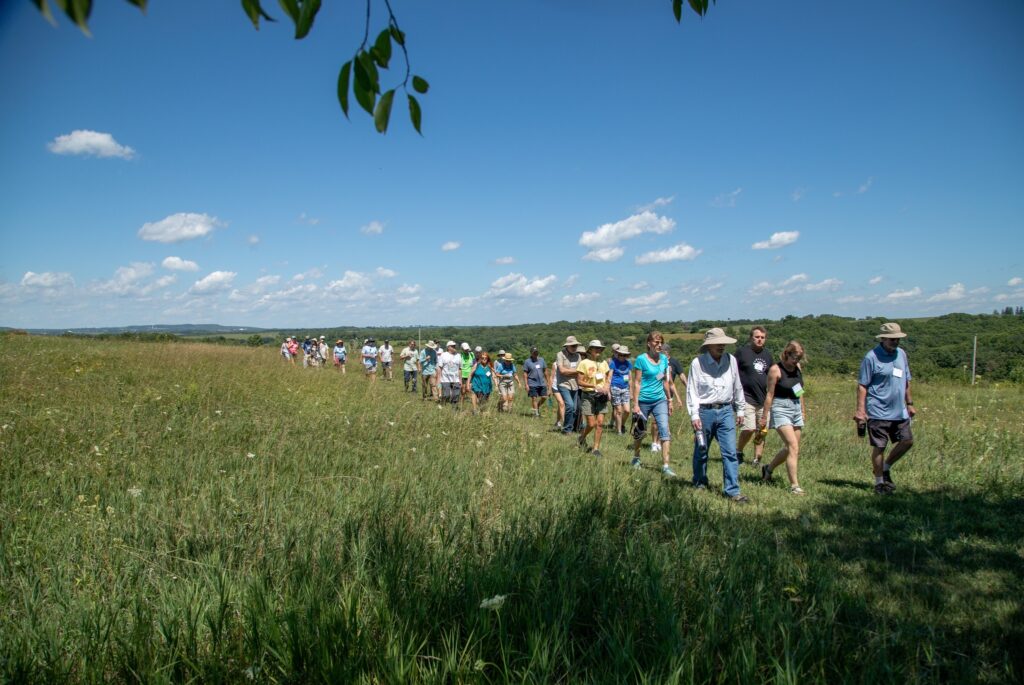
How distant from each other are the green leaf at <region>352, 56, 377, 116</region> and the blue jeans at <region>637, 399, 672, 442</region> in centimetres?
703

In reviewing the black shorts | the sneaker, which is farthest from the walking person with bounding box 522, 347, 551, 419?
the sneaker

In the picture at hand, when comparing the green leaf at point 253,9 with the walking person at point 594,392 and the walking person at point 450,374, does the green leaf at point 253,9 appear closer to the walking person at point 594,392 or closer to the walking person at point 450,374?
the walking person at point 594,392

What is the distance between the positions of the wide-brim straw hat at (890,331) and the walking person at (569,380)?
518 centimetres

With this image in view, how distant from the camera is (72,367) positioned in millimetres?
13773

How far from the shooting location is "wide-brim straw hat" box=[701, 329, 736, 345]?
21.5 feet

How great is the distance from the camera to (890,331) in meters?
6.72

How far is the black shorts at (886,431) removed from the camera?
661 centimetres

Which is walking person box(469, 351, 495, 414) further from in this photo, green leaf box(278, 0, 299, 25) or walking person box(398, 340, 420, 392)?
green leaf box(278, 0, 299, 25)

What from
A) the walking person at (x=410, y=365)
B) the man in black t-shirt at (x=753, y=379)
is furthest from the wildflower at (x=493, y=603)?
the walking person at (x=410, y=365)

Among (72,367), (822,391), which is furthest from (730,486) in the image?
(822,391)

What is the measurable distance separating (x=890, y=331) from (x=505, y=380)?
9.40m

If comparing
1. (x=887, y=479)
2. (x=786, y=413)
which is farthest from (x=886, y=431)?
(x=786, y=413)

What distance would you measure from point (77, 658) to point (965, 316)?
88.4 meters

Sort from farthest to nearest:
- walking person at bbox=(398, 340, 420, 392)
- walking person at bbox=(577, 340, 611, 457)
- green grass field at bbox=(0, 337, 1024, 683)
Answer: walking person at bbox=(398, 340, 420, 392)
walking person at bbox=(577, 340, 611, 457)
green grass field at bbox=(0, 337, 1024, 683)
